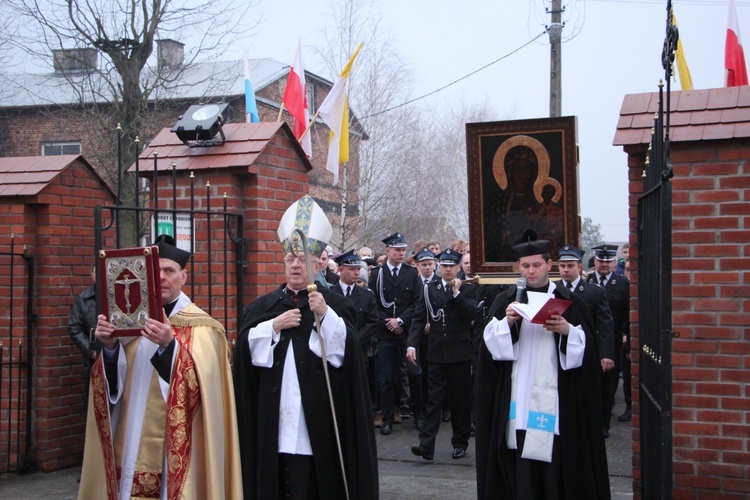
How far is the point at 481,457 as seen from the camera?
5.56 m

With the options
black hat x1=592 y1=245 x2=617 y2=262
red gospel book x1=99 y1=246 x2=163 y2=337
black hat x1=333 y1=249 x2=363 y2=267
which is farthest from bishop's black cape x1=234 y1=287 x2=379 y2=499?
black hat x1=592 y1=245 x2=617 y2=262

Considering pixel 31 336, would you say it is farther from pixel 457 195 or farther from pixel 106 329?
pixel 457 195

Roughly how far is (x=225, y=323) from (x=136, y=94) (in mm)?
11854

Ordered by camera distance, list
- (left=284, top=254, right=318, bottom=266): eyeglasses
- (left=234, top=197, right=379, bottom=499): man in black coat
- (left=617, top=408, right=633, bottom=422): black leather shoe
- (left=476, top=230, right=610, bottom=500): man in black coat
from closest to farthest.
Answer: (left=234, top=197, right=379, bottom=499): man in black coat
(left=284, top=254, right=318, bottom=266): eyeglasses
(left=476, top=230, right=610, bottom=500): man in black coat
(left=617, top=408, right=633, bottom=422): black leather shoe

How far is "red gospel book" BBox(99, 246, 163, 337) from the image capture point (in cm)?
416

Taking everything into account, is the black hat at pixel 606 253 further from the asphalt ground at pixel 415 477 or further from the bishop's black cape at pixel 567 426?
the bishop's black cape at pixel 567 426

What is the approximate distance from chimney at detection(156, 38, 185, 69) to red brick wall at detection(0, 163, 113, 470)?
33.9 ft

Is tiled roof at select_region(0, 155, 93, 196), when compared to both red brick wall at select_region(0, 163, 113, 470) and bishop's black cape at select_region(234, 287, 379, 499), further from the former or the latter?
bishop's black cape at select_region(234, 287, 379, 499)

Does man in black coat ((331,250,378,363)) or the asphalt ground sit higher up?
man in black coat ((331,250,378,363))

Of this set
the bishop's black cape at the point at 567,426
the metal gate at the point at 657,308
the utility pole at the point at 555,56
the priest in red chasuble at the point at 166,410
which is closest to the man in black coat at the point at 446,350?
the bishop's black cape at the point at 567,426

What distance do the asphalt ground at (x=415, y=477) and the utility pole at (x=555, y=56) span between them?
8.31 m

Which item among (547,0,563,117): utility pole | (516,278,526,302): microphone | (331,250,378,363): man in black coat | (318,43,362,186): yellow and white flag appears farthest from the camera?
(547,0,563,117): utility pole

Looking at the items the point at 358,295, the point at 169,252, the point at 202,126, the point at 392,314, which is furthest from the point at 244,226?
the point at 392,314

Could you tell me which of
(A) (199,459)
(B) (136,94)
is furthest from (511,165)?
(B) (136,94)
